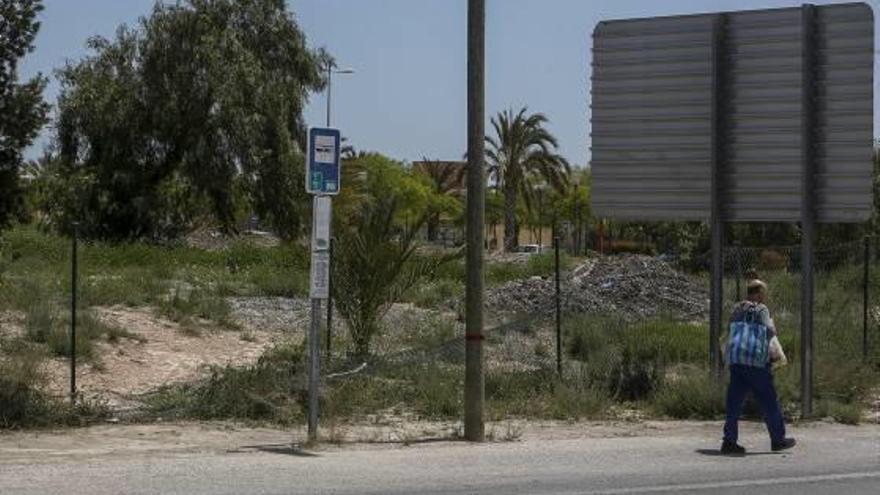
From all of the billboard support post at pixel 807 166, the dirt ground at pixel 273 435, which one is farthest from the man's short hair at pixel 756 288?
the billboard support post at pixel 807 166

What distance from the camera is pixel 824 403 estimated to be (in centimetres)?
1558

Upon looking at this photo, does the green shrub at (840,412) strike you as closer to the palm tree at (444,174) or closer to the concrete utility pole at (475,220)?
the concrete utility pole at (475,220)

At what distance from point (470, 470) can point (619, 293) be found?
58.6 ft

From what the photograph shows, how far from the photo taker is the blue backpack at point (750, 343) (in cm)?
1250

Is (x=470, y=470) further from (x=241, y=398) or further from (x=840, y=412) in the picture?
(x=840, y=412)

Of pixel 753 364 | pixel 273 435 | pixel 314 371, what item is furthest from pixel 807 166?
pixel 273 435

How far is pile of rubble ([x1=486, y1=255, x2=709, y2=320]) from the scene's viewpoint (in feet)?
87.8

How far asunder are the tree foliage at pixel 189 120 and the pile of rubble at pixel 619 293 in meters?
17.7

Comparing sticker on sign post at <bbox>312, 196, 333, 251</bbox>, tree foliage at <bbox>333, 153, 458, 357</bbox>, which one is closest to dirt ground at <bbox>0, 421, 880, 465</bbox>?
sticker on sign post at <bbox>312, 196, 333, 251</bbox>

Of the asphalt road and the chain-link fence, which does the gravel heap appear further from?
the asphalt road

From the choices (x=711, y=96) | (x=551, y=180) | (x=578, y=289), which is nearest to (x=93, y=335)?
(x=711, y=96)

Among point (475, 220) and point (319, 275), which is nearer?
point (319, 275)

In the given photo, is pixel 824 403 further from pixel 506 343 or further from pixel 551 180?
pixel 551 180

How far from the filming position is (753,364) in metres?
12.5
